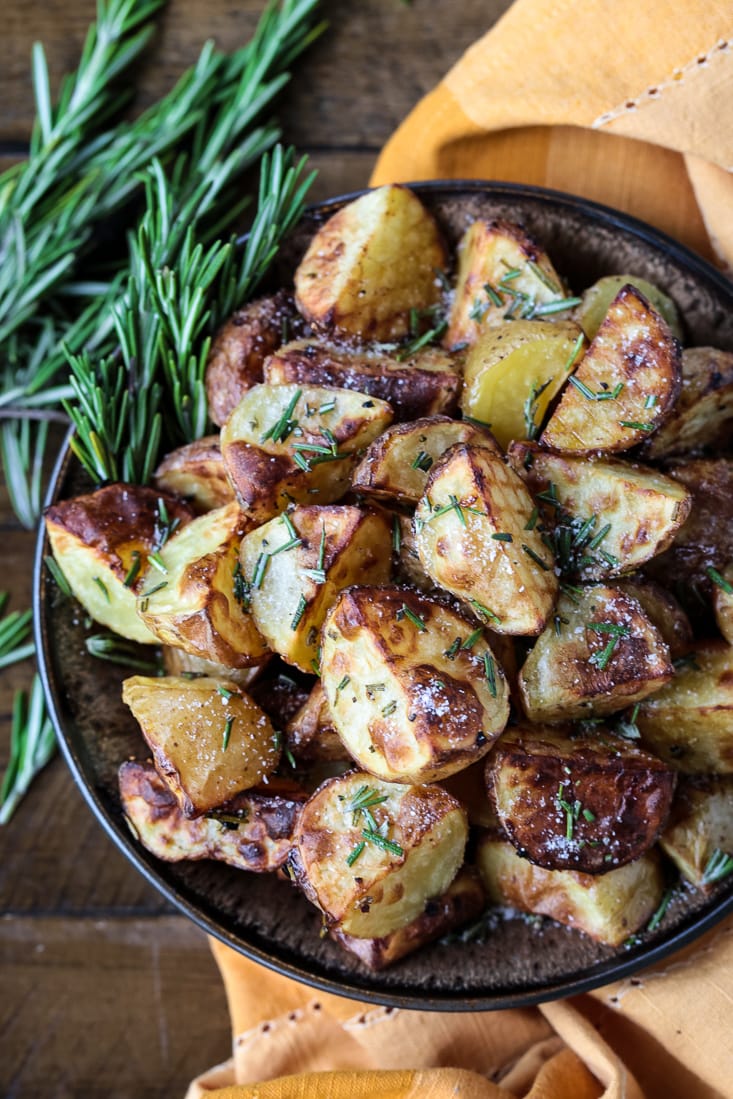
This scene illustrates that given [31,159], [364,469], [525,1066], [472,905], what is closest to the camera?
[364,469]

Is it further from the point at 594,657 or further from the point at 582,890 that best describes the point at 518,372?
the point at 582,890

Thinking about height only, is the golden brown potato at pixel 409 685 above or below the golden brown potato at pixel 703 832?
above

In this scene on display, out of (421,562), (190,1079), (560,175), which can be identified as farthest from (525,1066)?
(560,175)

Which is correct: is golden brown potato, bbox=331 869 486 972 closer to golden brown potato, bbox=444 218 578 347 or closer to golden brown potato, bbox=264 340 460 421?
golden brown potato, bbox=264 340 460 421

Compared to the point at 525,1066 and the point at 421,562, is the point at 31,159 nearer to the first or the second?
the point at 421,562

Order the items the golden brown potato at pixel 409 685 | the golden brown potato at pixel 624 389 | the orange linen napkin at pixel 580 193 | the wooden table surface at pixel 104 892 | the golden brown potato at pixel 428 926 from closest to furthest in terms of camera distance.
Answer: the golden brown potato at pixel 409 685
the golden brown potato at pixel 624 389
the golden brown potato at pixel 428 926
the orange linen napkin at pixel 580 193
the wooden table surface at pixel 104 892

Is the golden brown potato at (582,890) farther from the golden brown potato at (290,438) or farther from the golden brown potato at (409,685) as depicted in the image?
the golden brown potato at (290,438)

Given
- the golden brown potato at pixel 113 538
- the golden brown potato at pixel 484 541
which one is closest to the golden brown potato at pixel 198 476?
the golden brown potato at pixel 113 538
